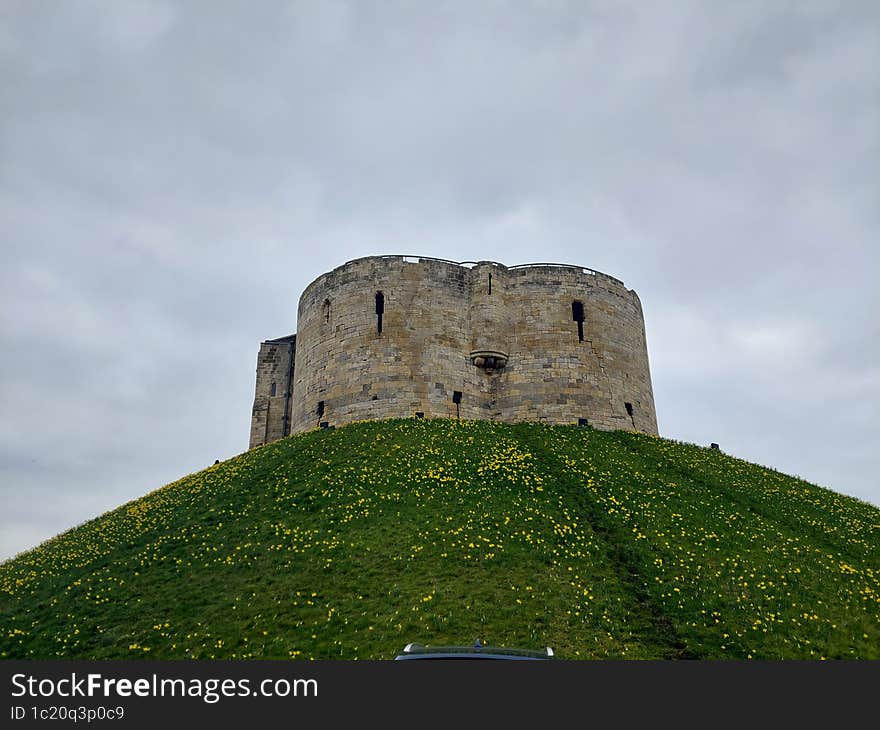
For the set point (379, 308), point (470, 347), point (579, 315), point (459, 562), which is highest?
point (579, 315)

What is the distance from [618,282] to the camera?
137 feet

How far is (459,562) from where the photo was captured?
1981cm

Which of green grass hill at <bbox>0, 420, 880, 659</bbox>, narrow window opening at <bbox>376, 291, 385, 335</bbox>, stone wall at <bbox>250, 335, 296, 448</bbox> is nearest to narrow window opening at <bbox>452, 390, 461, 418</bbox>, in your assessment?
narrow window opening at <bbox>376, 291, 385, 335</bbox>

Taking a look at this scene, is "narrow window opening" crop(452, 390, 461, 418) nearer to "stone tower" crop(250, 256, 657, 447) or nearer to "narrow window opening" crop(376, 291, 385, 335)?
"stone tower" crop(250, 256, 657, 447)

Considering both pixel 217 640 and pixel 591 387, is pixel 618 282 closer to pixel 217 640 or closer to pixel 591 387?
pixel 591 387

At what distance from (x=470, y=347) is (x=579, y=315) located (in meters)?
6.27

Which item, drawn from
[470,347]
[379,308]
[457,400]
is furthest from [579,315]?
[379,308]

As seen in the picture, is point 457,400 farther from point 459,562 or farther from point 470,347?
point 459,562

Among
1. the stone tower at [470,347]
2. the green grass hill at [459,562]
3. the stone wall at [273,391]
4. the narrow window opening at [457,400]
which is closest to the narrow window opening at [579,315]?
the stone tower at [470,347]

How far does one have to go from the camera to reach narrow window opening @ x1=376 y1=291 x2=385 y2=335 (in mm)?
37906

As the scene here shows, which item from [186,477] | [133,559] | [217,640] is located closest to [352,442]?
[186,477]

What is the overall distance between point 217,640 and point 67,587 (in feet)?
23.7

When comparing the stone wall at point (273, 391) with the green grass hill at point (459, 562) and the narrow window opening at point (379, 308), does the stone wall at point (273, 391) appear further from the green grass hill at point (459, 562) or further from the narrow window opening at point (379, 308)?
the green grass hill at point (459, 562)

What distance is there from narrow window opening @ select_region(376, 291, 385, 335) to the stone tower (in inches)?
2.5
